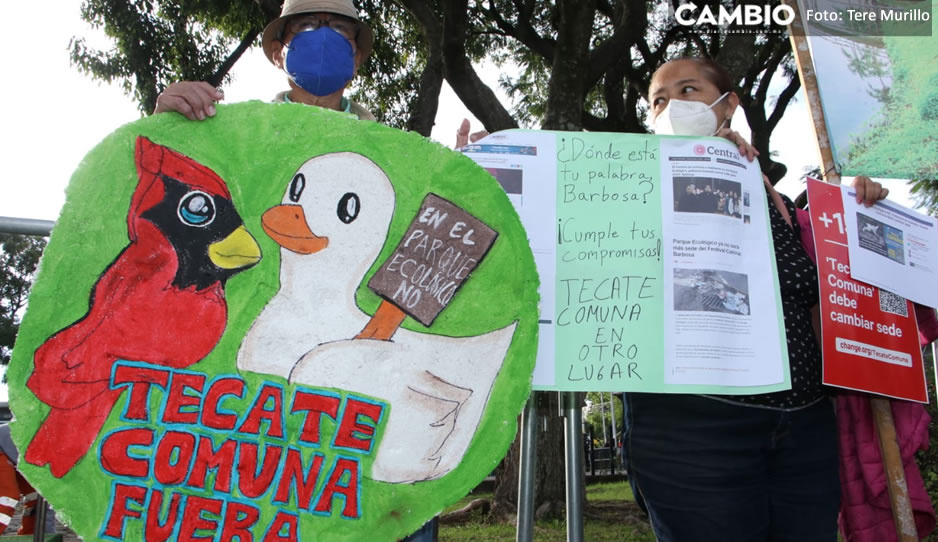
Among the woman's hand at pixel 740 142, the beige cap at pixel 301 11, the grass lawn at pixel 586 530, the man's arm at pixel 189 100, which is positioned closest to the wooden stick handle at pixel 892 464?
the woman's hand at pixel 740 142

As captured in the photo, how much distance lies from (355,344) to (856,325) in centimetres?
132

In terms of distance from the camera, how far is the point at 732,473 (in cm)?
169

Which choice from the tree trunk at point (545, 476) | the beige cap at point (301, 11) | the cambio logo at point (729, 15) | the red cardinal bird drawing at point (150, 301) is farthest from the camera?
the cambio logo at point (729, 15)

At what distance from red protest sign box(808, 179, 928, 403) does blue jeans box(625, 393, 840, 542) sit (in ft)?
0.68

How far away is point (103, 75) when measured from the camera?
812cm

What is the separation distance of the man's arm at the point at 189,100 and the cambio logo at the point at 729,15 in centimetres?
651

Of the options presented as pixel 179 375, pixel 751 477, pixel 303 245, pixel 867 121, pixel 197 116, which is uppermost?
pixel 867 121

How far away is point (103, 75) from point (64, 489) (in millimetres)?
7960

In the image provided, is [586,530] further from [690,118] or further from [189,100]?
[189,100]

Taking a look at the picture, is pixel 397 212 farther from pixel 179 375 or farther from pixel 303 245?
pixel 179 375

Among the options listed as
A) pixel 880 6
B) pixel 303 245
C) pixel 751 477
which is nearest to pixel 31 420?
pixel 303 245

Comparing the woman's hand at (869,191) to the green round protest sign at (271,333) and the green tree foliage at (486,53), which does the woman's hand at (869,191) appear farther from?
the green tree foliage at (486,53)

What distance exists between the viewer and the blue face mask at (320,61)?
188cm

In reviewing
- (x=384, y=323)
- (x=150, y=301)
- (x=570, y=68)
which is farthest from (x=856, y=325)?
(x=570, y=68)
